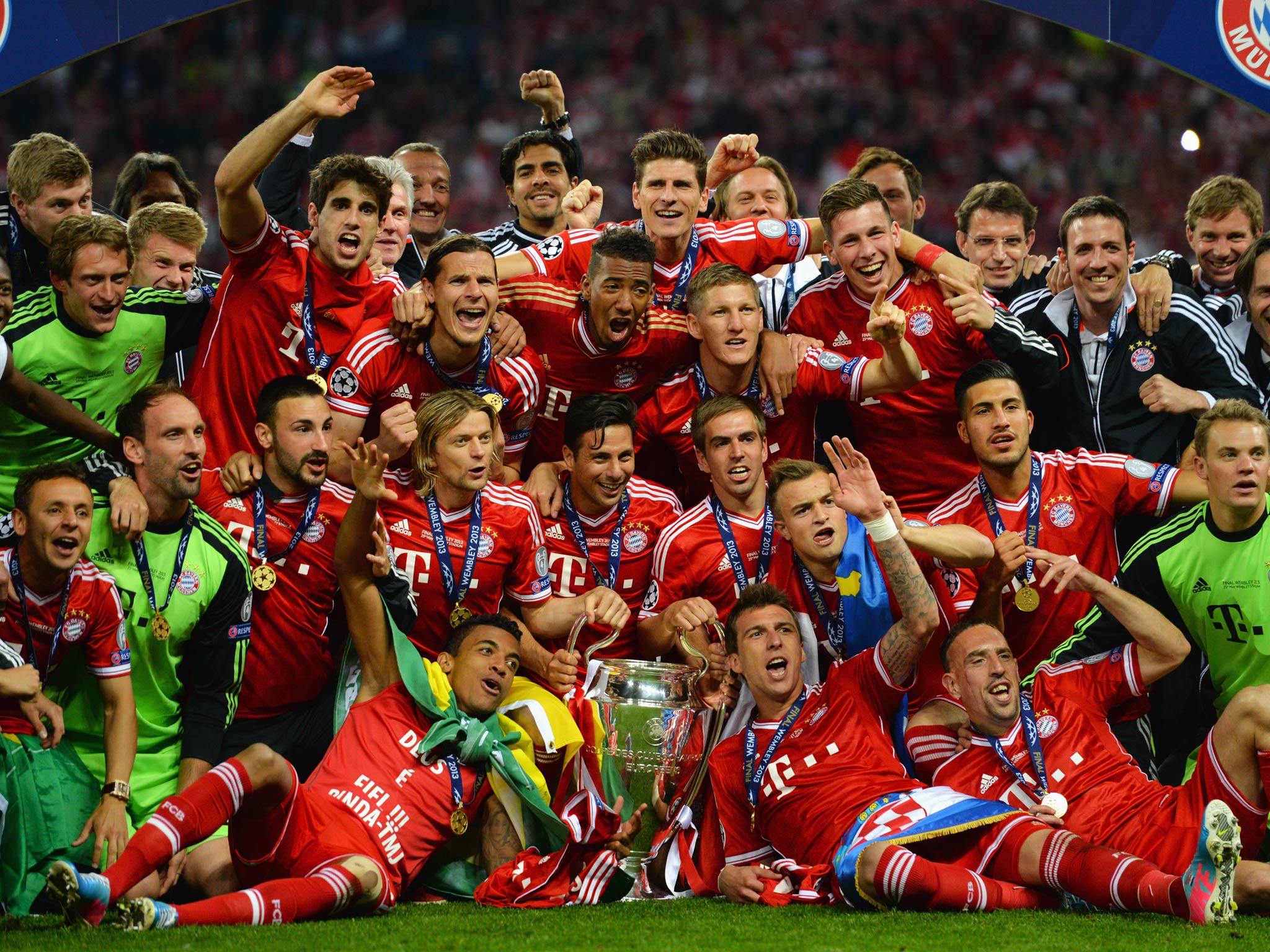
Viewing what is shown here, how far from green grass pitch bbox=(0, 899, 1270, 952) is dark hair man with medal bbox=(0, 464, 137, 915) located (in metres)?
0.24

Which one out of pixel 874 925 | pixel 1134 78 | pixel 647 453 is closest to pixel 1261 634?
pixel 874 925

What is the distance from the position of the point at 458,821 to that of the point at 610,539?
1218mm

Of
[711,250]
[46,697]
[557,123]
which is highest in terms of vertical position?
[557,123]

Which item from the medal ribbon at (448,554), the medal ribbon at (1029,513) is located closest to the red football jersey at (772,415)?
the medal ribbon at (1029,513)

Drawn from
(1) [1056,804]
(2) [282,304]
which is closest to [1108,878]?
(1) [1056,804]

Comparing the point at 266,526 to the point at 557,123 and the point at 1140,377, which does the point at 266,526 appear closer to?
the point at 557,123

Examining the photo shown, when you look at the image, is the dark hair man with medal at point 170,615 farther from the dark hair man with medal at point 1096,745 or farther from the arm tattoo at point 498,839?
the dark hair man with medal at point 1096,745

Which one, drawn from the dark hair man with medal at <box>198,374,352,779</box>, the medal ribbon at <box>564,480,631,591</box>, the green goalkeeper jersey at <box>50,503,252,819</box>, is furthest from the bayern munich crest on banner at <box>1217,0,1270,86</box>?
the green goalkeeper jersey at <box>50,503,252,819</box>

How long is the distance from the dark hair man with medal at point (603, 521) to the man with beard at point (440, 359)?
0.28 metres

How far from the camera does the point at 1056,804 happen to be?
4.13 m

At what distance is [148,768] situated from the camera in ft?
14.0

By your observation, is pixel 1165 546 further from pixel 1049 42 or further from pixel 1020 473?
pixel 1049 42

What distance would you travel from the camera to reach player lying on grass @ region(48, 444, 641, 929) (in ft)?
11.9

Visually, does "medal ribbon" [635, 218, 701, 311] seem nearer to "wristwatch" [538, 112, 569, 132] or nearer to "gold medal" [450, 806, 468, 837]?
"wristwatch" [538, 112, 569, 132]
